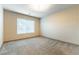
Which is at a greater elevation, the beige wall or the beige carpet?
the beige wall

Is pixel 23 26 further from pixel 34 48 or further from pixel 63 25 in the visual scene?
pixel 63 25

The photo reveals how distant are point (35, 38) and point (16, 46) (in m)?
0.69

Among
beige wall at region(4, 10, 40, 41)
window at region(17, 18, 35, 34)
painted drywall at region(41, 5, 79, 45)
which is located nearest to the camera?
beige wall at region(4, 10, 40, 41)

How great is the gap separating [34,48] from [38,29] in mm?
611

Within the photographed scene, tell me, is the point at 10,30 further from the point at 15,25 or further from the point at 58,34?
the point at 58,34

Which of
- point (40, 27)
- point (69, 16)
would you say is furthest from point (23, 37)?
point (69, 16)

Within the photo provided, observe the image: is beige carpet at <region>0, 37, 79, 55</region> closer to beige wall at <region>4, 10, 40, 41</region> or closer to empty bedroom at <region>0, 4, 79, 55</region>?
empty bedroom at <region>0, 4, 79, 55</region>

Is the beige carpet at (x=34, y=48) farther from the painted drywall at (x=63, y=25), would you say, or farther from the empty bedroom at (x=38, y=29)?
the painted drywall at (x=63, y=25)

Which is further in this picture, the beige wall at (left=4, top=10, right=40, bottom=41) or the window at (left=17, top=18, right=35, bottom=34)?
the window at (left=17, top=18, right=35, bottom=34)

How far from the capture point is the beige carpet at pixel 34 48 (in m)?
1.81

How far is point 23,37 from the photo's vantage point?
2076mm

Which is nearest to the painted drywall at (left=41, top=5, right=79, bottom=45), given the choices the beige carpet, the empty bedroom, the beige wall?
the empty bedroom

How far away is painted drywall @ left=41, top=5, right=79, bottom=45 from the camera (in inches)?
96.1

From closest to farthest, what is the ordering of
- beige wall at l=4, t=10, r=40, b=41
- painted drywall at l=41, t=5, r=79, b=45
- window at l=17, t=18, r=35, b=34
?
beige wall at l=4, t=10, r=40, b=41, window at l=17, t=18, r=35, b=34, painted drywall at l=41, t=5, r=79, b=45
